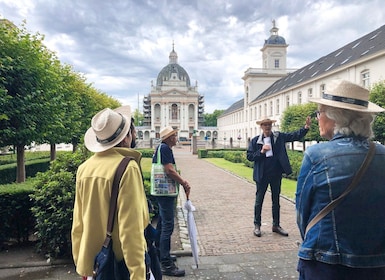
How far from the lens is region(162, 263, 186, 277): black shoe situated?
409 cm

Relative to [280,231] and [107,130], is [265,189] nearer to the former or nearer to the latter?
[280,231]

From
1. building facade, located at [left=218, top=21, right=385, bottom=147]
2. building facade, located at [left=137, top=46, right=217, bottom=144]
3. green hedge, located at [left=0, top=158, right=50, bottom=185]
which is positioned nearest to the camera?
green hedge, located at [left=0, top=158, right=50, bottom=185]

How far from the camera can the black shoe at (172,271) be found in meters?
4.09

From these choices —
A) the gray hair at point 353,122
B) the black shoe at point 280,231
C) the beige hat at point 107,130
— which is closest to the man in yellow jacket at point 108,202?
the beige hat at point 107,130

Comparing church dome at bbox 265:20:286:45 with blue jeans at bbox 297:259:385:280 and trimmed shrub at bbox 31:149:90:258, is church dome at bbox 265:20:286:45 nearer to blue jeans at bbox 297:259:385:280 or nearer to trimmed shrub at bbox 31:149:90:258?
trimmed shrub at bbox 31:149:90:258

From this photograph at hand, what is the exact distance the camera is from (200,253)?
5004mm

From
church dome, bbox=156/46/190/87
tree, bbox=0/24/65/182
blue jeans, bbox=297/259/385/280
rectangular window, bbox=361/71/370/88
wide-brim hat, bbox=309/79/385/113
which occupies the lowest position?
blue jeans, bbox=297/259/385/280

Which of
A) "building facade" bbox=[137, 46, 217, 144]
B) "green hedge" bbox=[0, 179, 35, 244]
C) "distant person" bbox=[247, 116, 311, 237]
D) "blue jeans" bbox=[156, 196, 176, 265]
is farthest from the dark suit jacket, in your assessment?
"building facade" bbox=[137, 46, 217, 144]

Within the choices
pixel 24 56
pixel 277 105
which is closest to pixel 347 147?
pixel 24 56

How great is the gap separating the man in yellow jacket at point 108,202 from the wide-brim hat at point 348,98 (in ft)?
4.65

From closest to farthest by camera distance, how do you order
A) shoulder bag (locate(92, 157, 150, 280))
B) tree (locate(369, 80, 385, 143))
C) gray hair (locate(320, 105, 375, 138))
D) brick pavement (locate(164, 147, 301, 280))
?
gray hair (locate(320, 105, 375, 138))
shoulder bag (locate(92, 157, 150, 280))
brick pavement (locate(164, 147, 301, 280))
tree (locate(369, 80, 385, 143))

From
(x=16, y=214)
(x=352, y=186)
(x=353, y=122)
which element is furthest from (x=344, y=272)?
(x=16, y=214)

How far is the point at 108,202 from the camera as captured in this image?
207cm

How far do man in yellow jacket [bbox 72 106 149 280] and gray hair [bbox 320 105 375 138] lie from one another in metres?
1.42
